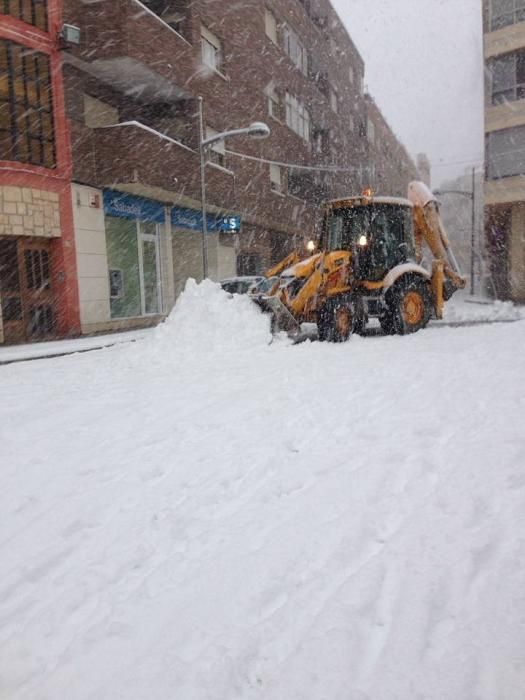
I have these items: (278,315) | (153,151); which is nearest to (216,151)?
(153,151)

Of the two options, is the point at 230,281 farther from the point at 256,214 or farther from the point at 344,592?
the point at 344,592

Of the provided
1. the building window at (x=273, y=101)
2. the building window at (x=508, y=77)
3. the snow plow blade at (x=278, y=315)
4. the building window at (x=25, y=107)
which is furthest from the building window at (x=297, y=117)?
the snow plow blade at (x=278, y=315)

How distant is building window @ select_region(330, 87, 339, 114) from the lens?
33.8 metres

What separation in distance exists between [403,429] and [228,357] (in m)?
4.44

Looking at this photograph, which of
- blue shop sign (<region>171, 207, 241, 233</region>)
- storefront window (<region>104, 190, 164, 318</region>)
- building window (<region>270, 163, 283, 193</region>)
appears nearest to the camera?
storefront window (<region>104, 190, 164, 318</region>)

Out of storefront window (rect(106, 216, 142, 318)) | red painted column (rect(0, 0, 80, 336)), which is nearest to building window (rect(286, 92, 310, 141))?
storefront window (rect(106, 216, 142, 318))

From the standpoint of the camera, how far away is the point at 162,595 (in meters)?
2.46

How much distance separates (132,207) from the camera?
1672 cm

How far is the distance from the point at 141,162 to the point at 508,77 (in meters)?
19.2

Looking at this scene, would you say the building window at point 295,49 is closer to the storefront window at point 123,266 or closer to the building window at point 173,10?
the building window at point 173,10

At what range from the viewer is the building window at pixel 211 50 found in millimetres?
18891

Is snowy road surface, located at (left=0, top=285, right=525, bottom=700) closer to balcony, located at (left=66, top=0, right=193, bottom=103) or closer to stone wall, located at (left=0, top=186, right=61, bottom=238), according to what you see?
stone wall, located at (left=0, top=186, right=61, bottom=238)

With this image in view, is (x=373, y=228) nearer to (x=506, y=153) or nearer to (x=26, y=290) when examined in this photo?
(x=26, y=290)

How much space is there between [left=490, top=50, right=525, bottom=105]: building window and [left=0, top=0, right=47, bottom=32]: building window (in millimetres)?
20444
